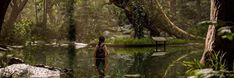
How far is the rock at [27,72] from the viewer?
505 inches

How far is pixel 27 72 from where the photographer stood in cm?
1310

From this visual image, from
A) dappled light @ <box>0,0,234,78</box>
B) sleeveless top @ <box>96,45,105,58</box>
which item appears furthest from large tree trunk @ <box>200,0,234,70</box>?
sleeveless top @ <box>96,45,105,58</box>

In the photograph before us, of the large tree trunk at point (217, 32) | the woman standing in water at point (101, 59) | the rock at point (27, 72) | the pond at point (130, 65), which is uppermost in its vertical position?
the large tree trunk at point (217, 32)

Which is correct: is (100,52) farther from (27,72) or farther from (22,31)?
(22,31)

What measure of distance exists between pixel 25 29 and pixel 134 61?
14031 millimetres

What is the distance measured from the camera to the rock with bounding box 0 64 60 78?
505 inches

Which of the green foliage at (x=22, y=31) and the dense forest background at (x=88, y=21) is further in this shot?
the dense forest background at (x=88, y=21)

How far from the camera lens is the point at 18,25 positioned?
28.8 m

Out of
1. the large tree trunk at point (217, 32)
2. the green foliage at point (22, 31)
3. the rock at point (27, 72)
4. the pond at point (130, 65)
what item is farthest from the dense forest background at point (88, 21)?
the large tree trunk at point (217, 32)

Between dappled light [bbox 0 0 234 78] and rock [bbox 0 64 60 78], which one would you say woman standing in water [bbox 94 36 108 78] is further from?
rock [bbox 0 64 60 78]

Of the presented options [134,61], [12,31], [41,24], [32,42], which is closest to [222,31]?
[134,61]

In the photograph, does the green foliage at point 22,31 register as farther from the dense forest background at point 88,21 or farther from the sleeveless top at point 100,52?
the sleeveless top at point 100,52

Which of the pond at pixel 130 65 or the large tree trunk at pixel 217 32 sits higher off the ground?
the large tree trunk at pixel 217 32

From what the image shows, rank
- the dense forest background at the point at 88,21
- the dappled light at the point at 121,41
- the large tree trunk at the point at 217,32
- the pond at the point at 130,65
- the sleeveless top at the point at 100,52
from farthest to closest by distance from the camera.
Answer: the dense forest background at the point at 88,21
the pond at the point at 130,65
the sleeveless top at the point at 100,52
the dappled light at the point at 121,41
the large tree trunk at the point at 217,32
